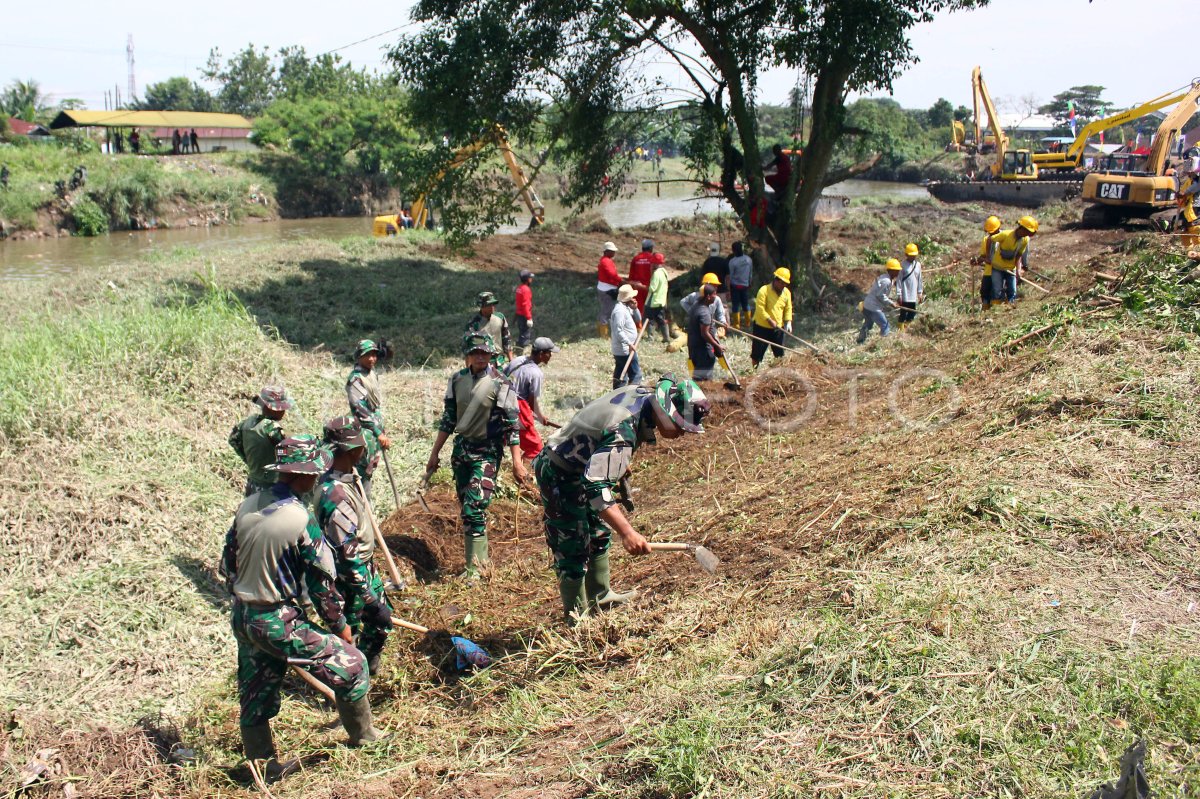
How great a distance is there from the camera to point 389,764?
4.14m

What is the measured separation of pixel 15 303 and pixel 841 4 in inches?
501

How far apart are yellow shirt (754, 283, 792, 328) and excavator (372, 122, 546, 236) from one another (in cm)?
608

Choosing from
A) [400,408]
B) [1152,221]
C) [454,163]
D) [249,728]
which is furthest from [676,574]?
[1152,221]

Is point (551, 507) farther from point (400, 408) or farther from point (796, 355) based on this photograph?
point (796, 355)

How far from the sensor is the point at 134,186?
32.1 m

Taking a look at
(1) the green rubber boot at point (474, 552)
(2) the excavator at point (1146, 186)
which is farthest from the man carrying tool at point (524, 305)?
(2) the excavator at point (1146, 186)

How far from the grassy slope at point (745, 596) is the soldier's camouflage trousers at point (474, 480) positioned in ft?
1.27

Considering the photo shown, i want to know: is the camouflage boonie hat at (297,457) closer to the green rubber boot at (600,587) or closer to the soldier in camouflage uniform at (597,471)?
the soldier in camouflage uniform at (597,471)

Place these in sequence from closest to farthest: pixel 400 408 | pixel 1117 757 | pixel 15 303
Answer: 1. pixel 1117 757
2. pixel 400 408
3. pixel 15 303

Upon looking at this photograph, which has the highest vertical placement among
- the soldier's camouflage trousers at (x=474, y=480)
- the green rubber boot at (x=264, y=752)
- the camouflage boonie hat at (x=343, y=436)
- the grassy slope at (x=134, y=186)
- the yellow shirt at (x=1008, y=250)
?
the grassy slope at (x=134, y=186)

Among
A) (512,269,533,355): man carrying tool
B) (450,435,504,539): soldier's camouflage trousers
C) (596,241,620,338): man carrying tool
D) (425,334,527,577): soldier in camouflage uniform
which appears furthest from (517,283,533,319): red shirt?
(450,435,504,539): soldier's camouflage trousers

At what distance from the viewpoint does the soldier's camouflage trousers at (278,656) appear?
12.8ft

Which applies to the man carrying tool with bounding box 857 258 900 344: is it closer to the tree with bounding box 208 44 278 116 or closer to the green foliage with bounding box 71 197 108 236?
the green foliage with bounding box 71 197 108 236

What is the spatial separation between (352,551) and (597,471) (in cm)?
133
